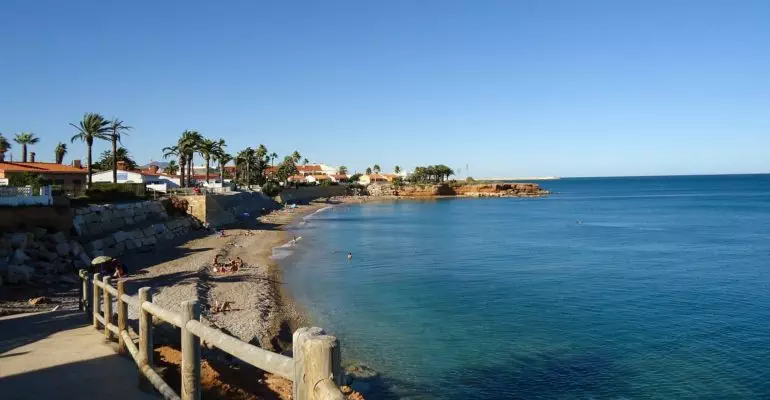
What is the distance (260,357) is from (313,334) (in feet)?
3.23

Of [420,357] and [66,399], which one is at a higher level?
[66,399]

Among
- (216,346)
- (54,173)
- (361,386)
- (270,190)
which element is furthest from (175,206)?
(216,346)

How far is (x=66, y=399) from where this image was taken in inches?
304

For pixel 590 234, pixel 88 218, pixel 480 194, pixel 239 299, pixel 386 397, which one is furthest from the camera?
pixel 480 194

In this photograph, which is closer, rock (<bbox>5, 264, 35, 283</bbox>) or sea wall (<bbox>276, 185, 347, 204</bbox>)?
rock (<bbox>5, 264, 35, 283</bbox>)

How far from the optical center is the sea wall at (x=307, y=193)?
113m

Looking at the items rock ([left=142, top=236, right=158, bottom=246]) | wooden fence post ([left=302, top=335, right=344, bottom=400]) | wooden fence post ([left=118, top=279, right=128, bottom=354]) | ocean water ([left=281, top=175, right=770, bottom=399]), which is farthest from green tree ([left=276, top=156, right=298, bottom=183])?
wooden fence post ([left=302, top=335, right=344, bottom=400])

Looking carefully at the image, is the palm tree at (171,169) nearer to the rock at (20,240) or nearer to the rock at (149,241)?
the rock at (149,241)

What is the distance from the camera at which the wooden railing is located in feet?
12.1

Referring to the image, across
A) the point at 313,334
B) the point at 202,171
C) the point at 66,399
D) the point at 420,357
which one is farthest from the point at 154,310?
the point at 202,171

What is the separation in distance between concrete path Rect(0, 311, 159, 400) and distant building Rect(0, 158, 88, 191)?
40.0 meters

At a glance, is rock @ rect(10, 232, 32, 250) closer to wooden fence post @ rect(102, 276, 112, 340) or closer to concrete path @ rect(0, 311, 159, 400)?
concrete path @ rect(0, 311, 159, 400)

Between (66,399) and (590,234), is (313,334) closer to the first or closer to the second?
(66,399)

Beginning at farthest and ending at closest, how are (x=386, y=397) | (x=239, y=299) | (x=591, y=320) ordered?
(x=239, y=299) < (x=591, y=320) < (x=386, y=397)
